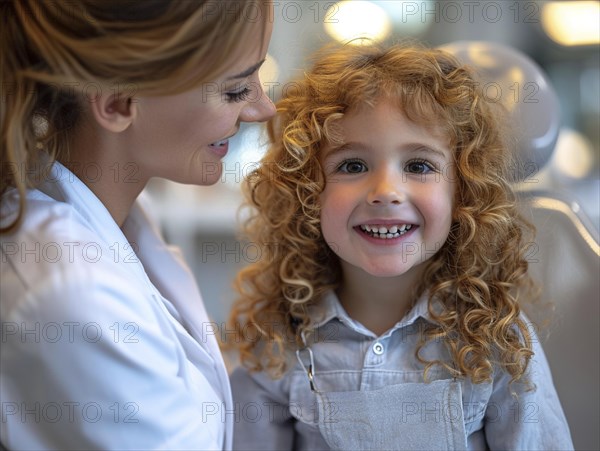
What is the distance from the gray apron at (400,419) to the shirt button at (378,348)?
5 cm

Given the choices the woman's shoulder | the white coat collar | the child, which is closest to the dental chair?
the child

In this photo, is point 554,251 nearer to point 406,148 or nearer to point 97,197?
point 406,148

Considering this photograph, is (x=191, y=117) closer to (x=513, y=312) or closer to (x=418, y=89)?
(x=418, y=89)

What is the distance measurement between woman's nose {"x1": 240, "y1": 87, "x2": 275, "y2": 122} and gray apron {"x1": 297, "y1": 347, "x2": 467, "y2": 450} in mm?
392

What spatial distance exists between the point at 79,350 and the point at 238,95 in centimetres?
38

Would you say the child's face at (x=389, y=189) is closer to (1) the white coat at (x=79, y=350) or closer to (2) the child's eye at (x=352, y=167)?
(2) the child's eye at (x=352, y=167)

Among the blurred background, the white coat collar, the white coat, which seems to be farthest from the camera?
the blurred background

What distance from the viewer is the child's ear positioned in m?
0.89

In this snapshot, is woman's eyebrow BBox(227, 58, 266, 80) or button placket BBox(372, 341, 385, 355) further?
button placket BBox(372, 341, 385, 355)

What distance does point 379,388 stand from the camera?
1022mm

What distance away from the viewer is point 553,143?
1.19m

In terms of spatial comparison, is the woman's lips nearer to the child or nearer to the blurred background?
the child

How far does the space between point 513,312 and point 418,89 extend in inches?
12.9

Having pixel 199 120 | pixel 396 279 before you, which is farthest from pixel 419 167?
pixel 199 120
